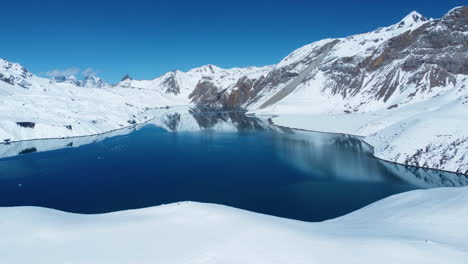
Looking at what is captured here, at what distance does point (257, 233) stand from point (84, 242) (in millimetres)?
6254

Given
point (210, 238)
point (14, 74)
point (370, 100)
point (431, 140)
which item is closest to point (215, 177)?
point (210, 238)

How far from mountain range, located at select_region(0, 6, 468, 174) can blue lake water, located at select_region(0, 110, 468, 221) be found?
5.03 meters

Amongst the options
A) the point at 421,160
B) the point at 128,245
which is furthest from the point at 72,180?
the point at 421,160

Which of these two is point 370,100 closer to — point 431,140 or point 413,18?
point 431,140

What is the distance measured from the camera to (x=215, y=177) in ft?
120

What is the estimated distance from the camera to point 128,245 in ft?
40.6

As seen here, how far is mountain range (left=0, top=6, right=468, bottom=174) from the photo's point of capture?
4426 cm

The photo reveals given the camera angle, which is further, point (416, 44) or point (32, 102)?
point (416, 44)

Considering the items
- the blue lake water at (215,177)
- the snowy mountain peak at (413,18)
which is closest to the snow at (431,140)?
the blue lake water at (215,177)

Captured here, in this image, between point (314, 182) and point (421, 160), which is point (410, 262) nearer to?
point (314, 182)

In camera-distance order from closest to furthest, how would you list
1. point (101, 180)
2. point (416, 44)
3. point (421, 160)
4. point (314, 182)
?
point (314, 182) < point (101, 180) < point (421, 160) < point (416, 44)

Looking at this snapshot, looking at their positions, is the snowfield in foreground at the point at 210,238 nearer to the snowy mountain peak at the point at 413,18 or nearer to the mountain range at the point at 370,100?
the mountain range at the point at 370,100

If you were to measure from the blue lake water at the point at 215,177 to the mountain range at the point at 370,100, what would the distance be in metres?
5.03

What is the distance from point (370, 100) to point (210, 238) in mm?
97824
